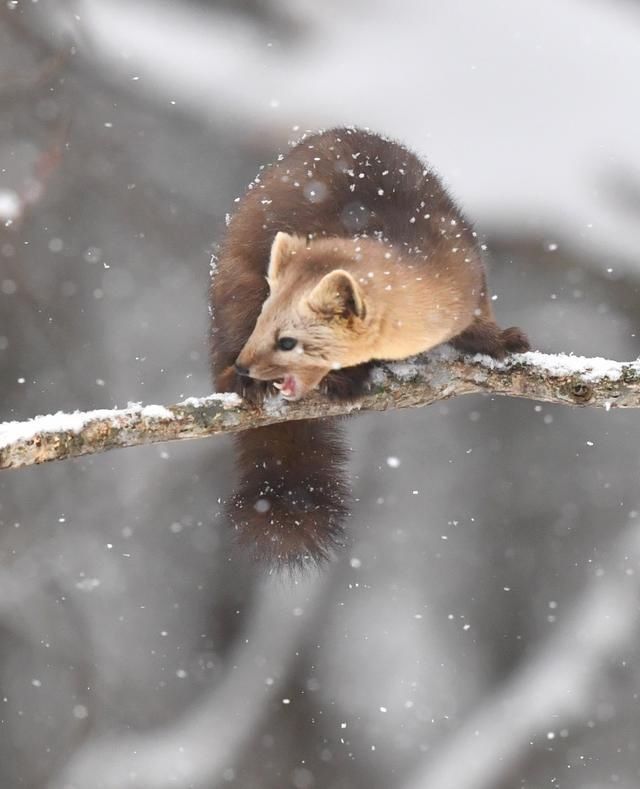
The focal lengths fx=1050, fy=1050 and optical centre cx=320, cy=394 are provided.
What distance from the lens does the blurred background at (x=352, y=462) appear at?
725 centimetres

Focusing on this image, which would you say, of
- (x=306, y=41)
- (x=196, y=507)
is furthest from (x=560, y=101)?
(x=196, y=507)

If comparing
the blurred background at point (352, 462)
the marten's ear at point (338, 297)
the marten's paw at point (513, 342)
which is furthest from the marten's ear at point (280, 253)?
the blurred background at point (352, 462)

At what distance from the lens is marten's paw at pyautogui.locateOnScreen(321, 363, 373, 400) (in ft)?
12.1

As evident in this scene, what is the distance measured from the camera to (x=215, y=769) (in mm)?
8953

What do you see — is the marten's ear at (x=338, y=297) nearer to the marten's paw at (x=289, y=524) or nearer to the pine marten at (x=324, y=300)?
the pine marten at (x=324, y=300)

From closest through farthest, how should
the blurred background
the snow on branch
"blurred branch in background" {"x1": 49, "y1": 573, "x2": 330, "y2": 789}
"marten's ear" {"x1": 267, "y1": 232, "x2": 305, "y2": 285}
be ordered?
the snow on branch → "marten's ear" {"x1": 267, "y1": 232, "x2": 305, "y2": 285} → the blurred background → "blurred branch in background" {"x1": 49, "y1": 573, "x2": 330, "y2": 789}

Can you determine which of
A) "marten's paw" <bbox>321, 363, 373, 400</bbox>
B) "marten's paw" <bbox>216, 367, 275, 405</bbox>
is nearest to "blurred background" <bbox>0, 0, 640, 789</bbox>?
"marten's paw" <bbox>321, 363, 373, 400</bbox>

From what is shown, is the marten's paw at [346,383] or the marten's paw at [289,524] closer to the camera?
the marten's paw at [346,383]

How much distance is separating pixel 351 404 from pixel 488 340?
62 centimetres

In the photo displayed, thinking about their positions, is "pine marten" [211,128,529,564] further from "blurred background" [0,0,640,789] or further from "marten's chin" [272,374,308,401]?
"blurred background" [0,0,640,789]

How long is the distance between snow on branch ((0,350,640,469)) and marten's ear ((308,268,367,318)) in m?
0.38

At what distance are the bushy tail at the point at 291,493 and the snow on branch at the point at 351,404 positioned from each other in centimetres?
53

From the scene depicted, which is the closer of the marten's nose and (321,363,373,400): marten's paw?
the marten's nose

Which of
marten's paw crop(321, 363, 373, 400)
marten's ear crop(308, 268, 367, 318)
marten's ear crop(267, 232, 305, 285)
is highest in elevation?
marten's ear crop(267, 232, 305, 285)
